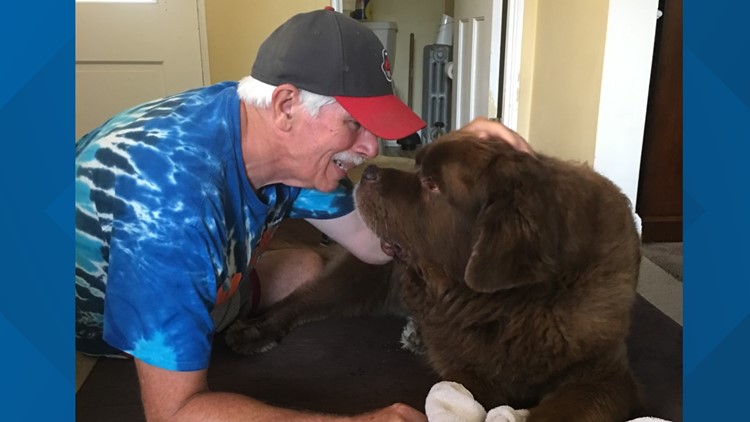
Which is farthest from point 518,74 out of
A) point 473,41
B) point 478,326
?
point 478,326

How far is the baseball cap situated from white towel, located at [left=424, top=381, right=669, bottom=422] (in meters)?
0.56

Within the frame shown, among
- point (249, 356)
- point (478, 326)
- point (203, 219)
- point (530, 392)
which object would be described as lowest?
point (249, 356)

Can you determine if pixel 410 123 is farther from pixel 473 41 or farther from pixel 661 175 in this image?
pixel 473 41

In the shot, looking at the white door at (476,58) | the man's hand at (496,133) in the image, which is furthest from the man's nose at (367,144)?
the white door at (476,58)

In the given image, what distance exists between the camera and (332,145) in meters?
1.38

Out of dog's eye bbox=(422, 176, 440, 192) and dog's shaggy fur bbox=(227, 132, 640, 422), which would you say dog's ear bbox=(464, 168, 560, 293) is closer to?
dog's shaggy fur bbox=(227, 132, 640, 422)

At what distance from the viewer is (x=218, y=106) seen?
1.38 metres

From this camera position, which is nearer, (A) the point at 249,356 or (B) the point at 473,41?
(A) the point at 249,356

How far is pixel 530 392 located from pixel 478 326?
0.59ft

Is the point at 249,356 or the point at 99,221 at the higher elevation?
the point at 99,221

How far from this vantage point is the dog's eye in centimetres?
133

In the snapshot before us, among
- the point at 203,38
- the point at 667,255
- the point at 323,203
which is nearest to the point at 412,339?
the point at 323,203

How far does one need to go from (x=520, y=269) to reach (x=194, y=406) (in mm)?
688

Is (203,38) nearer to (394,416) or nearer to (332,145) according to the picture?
(332,145)
